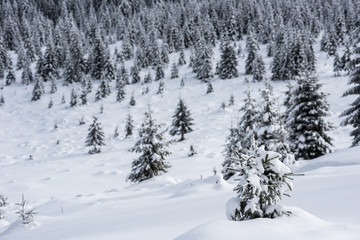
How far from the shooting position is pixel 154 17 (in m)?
84.7

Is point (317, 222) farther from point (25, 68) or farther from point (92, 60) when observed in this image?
point (25, 68)

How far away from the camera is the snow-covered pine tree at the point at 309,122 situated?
15.5 meters

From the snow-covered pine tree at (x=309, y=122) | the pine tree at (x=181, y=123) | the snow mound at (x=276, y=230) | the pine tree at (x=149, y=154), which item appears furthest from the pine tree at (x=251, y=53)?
the snow mound at (x=276, y=230)

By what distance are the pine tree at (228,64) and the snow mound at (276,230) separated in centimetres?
5098

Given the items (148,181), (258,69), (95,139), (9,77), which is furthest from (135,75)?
(148,181)

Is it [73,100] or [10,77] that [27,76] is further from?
[73,100]

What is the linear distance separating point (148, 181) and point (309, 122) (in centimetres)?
1031

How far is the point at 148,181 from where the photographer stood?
13719 millimetres

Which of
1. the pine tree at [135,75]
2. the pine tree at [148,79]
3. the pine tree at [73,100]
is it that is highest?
the pine tree at [135,75]

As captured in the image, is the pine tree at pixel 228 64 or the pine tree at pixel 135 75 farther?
the pine tree at pixel 135 75

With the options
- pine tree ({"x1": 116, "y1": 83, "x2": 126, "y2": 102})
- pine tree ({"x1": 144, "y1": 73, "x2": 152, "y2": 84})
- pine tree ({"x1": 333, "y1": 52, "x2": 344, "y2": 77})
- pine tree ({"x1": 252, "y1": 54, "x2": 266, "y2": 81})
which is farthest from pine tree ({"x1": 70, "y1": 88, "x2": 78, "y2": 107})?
pine tree ({"x1": 333, "y1": 52, "x2": 344, "y2": 77})

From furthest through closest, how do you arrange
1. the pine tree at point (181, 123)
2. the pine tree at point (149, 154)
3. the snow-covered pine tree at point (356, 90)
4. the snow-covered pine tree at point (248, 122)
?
1. the pine tree at point (181, 123)
2. the snow-covered pine tree at point (248, 122)
3. the pine tree at point (149, 154)
4. the snow-covered pine tree at point (356, 90)

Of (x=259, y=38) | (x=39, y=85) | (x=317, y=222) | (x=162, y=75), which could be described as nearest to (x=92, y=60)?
(x=39, y=85)

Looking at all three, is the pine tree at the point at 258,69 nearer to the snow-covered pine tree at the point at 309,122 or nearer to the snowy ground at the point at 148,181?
the snowy ground at the point at 148,181
